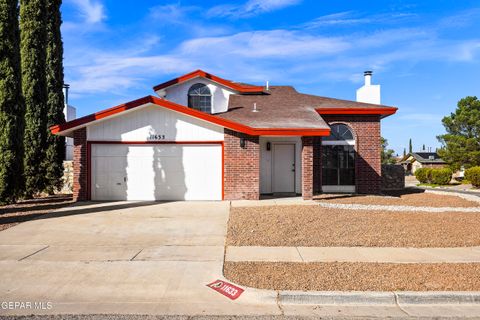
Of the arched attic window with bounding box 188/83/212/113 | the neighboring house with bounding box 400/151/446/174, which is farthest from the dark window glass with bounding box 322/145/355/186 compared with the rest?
the neighboring house with bounding box 400/151/446/174

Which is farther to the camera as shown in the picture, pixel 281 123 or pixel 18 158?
pixel 281 123

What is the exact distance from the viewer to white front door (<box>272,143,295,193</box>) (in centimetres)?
1491

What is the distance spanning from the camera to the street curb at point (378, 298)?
456cm

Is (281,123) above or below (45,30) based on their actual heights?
below

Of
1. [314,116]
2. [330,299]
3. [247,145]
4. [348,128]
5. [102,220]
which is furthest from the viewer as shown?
[348,128]

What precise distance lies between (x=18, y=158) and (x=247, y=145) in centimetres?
839

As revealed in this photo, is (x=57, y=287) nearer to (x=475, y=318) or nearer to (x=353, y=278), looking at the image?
(x=353, y=278)

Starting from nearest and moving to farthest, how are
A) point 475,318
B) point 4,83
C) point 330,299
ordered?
point 475,318
point 330,299
point 4,83

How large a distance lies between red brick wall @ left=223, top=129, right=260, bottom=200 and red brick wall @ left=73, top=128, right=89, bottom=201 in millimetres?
5331

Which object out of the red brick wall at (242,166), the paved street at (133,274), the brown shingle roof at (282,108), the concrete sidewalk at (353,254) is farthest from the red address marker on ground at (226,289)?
the brown shingle roof at (282,108)

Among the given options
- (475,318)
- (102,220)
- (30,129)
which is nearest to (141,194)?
(102,220)

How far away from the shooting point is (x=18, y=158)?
12.5 metres

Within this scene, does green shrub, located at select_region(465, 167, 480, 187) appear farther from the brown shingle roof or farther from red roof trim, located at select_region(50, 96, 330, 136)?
red roof trim, located at select_region(50, 96, 330, 136)

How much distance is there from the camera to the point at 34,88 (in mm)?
14523
